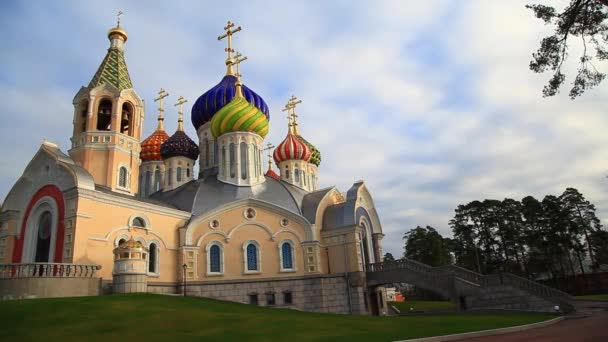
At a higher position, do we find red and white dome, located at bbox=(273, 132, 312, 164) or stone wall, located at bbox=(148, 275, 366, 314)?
red and white dome, located at bbox=(273, 132, 312, 164)

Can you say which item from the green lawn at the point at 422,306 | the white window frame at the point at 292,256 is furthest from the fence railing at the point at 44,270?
the green lawn at the point at 422,306

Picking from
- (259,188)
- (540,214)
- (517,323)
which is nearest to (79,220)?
(259,188)

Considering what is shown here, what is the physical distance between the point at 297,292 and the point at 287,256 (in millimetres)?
2251

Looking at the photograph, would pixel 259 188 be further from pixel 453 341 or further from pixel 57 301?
pixel 453 341

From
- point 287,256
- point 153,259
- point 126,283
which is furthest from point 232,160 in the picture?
point 126,283

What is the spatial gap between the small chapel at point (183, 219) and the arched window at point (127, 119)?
6cm

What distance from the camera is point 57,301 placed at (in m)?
14.7

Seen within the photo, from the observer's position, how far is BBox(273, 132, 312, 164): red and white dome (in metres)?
39.5

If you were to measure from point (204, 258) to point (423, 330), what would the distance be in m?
14.7

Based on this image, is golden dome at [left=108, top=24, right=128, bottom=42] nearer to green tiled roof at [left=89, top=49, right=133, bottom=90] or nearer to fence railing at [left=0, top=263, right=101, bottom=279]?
green tiled roof at [left=89, top=49, right=133, bottom=90]

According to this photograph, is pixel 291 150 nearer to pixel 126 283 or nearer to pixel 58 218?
pixel 58 218

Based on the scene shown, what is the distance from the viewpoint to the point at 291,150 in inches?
1554

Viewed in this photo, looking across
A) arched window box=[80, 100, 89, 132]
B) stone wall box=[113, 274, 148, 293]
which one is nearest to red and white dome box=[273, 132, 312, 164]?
arched window box=[80, 100, 89, 132]

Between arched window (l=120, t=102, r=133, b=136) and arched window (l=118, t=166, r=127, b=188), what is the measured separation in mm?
2508
